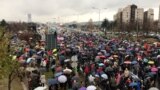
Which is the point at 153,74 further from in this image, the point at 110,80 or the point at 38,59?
the point at 38,59

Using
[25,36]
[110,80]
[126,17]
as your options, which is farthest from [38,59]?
[126,17]

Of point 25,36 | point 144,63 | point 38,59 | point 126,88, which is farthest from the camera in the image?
point 25,36

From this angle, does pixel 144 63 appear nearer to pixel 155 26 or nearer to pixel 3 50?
pixel 3 50

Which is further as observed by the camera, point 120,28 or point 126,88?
point 120,28

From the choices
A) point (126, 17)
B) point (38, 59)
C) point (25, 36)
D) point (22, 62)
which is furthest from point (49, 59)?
point (126, 17)

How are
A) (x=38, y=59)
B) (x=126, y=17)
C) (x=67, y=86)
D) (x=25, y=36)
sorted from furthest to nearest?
1. (x=126, y=17)
2. (x=25, y=36)
3. (x=38, y=59)
4. (x=67, y=86)

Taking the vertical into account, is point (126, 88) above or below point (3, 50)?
below

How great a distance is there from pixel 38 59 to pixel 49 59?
3.20ft

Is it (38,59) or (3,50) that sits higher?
(3,50)

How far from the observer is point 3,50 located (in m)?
23.4

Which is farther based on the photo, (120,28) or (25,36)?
(120,28)

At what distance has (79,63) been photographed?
34.5m

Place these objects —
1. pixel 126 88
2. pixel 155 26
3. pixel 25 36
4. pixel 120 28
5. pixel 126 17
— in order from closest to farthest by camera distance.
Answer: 1. pixel 126 88
2. pixel 25 36
3. pixel 120 28
4. pixel 155 26
5. pixel 126 17

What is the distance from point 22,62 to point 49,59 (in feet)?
10.8
